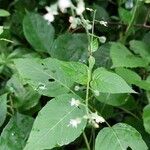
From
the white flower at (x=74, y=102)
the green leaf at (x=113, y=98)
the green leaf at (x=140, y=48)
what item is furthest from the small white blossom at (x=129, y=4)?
the white flower at (x=74, y=102)

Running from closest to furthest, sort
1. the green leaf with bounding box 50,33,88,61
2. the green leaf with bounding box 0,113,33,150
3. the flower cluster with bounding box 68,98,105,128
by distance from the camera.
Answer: the flower cluster with bounding box 68,98,105,128
the green leaf with bounding box 0,113,33,150
the green leaf with bounding box 50,33,88,61

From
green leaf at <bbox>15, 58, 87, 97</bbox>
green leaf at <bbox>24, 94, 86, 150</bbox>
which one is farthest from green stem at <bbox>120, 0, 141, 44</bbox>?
green leaf at <bbox>24, 94, 86, 150</bbox>

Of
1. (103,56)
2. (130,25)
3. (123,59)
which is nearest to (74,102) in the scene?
(123,59)

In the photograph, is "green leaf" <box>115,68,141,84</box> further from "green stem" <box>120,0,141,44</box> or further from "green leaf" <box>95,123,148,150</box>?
"green stem" <box>120,0,141,44</box>

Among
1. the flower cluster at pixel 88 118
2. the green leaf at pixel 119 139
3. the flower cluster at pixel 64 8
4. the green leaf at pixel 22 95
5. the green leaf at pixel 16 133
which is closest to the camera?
the flower cluster at pixel 64 8

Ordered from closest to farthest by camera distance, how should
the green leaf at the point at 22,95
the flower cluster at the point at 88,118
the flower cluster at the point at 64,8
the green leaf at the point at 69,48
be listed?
the flower cluster at the point at 64,8 < the flower cluster at the point at 88,118 < the green leaf at the point at 22,95 < the green leaf at the point at 69,48

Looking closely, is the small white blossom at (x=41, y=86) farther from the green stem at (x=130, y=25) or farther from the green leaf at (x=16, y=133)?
the green stem at (x=130, y=25)
